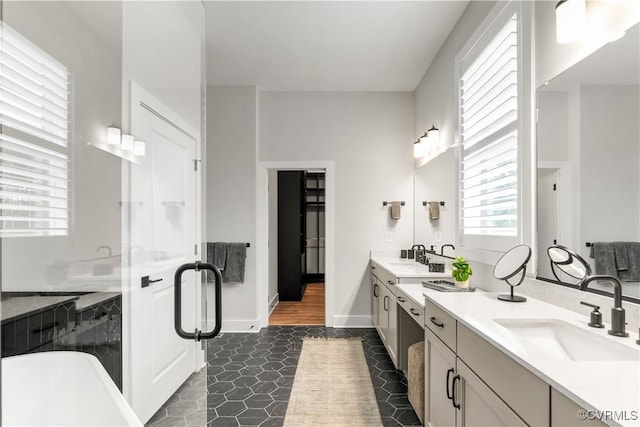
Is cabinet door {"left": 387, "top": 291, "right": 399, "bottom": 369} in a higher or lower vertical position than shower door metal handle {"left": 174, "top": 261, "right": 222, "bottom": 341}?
lower

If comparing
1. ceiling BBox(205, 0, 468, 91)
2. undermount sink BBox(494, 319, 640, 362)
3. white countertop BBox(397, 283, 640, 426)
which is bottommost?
undermount sink BBox(494, 319, 640, 362)

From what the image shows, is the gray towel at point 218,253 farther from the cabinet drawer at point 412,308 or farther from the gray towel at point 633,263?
the gray towel at point 633,263

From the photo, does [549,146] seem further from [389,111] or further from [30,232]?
[389,111]

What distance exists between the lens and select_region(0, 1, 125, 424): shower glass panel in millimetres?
760

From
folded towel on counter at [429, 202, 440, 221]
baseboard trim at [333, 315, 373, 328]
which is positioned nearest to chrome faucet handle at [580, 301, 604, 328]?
folded towel on counter at [429, 202, 440, 221]

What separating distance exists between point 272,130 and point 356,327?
270 centimetres

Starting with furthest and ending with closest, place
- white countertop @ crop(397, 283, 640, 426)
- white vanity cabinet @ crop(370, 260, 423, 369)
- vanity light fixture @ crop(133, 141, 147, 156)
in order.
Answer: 1. white vanity cabinet @ crop(370, 260, 423, 369)
2. vanity light fixture @ crop(133, 141, 147, 156)
3. white countertop @ crop(397, 283, 640, 426)

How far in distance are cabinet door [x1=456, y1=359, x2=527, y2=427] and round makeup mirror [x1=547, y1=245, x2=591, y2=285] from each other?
64cm

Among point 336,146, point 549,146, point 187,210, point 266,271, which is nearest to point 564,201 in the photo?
point 549,146

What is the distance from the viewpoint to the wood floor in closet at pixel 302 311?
4516 millimetres

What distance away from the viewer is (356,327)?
167 inches

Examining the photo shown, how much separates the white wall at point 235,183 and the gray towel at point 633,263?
11.3 feet

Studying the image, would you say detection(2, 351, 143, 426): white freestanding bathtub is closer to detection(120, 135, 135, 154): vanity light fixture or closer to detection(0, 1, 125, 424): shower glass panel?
detection(0, 1, 125, 424): shower glass panel

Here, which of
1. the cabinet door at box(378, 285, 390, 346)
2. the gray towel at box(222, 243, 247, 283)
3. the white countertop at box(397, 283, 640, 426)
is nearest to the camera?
the white countertop at box(397, 283, 640, 426)
